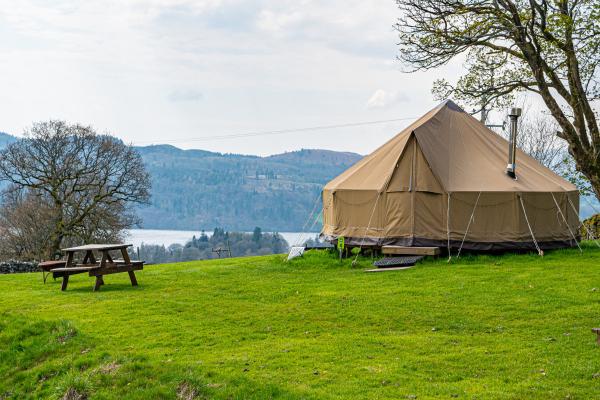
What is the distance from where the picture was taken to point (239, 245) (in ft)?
229

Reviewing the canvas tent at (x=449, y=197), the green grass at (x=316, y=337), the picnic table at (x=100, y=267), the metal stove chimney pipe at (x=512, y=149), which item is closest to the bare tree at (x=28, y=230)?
the canvas tent at (x=449, y=197)

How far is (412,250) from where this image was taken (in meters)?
17.3

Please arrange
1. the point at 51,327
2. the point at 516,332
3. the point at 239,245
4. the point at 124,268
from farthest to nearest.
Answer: the point at 239,245
the point at 124,268
the point at 51,327
the point at 516,332

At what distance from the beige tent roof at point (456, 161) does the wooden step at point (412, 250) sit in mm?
1755

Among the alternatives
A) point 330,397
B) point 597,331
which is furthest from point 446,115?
point 330,397

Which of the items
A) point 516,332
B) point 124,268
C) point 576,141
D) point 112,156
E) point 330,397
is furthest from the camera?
point 112,156

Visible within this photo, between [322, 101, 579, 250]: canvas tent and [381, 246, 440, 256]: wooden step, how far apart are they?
0.31 meters

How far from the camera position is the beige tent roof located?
18.1 metres

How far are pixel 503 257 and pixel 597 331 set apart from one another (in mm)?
9143

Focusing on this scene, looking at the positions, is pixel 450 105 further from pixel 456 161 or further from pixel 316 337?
pixel 316 337

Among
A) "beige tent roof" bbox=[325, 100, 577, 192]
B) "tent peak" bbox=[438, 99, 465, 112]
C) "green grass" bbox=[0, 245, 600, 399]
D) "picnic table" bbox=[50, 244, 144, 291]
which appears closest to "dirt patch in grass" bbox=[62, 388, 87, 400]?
"green grass" bbox=[0, 245, 600, 399]

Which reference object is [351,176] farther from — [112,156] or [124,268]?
[112,156]

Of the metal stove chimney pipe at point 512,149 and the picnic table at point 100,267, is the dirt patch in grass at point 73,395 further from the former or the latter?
the metal stove chimney pipe at point 512,149

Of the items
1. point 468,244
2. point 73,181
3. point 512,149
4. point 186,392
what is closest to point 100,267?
point 186,392
